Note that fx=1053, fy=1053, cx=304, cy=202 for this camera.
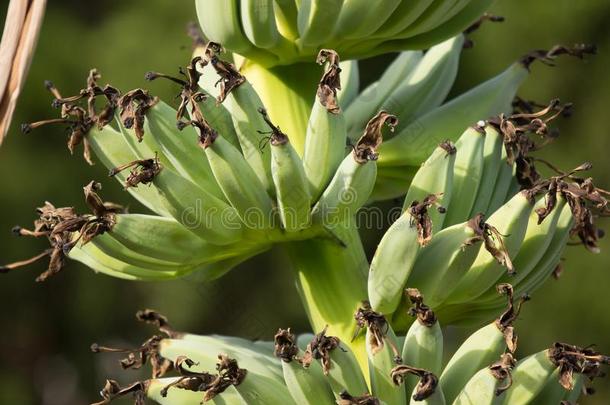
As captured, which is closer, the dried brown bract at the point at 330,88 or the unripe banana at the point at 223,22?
the dried brown bract at the point at 330,88

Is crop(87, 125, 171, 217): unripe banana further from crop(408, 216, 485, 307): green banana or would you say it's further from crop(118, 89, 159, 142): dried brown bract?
crop(408, 216, 485, 307): green banana

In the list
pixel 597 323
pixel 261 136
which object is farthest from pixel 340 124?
pixel 597 323

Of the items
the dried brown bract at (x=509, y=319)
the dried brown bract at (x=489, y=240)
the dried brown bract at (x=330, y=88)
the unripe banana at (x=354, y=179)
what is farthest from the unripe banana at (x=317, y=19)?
the dried brown bract at (x=509, y=319)

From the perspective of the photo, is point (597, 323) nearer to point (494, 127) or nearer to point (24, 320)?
point (24, 320)

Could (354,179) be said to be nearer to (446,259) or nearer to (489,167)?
(446,259)

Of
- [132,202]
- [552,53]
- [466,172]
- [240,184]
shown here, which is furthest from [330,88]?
[132,202]

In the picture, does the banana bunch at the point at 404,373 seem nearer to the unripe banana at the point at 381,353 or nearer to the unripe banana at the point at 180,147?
the unripe banana at the point at 381,353

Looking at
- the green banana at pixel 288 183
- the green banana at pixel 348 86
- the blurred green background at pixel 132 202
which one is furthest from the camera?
the blurred green background at pixel 132 202
